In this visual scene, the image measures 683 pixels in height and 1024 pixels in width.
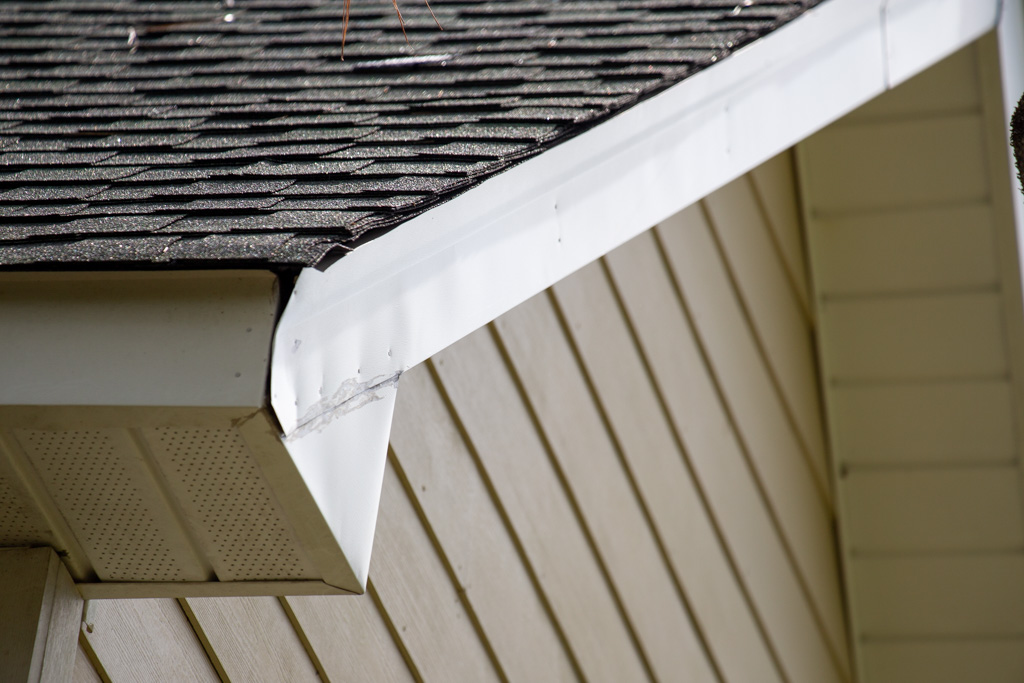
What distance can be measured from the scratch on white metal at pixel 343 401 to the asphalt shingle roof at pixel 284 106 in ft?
0.44

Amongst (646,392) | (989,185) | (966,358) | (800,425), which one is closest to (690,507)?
(646,392)

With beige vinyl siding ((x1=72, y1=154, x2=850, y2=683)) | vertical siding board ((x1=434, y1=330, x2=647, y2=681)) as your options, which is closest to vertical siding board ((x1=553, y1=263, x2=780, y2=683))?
beige vinyl siding ((x1=72, y1=154, x2=850, y2=683))

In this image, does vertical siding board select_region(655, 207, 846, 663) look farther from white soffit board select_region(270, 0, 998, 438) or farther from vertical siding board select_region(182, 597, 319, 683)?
vertical siding board select_region(182, 597, 319, 683)

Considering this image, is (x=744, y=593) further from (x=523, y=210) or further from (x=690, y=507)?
(x=523, y=210)

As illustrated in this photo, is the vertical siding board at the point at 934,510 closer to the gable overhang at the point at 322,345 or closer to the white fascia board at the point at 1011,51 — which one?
the white fascia board at the point at 1011,51

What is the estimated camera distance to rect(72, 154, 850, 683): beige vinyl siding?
6.17 feet

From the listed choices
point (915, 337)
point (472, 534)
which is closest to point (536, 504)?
point (472, 534)

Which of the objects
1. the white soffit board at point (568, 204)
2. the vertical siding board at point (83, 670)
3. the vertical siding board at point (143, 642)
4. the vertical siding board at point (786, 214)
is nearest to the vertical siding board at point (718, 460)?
the vertical siding board at point (786, 214)

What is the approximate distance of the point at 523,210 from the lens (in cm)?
132

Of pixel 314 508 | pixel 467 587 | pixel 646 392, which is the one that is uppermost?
pixel 646 392

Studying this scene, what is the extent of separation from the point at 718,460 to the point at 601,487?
0.58 metres

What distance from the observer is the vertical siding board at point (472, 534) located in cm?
195

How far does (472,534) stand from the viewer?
81.7 inches

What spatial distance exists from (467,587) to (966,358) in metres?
1.99
